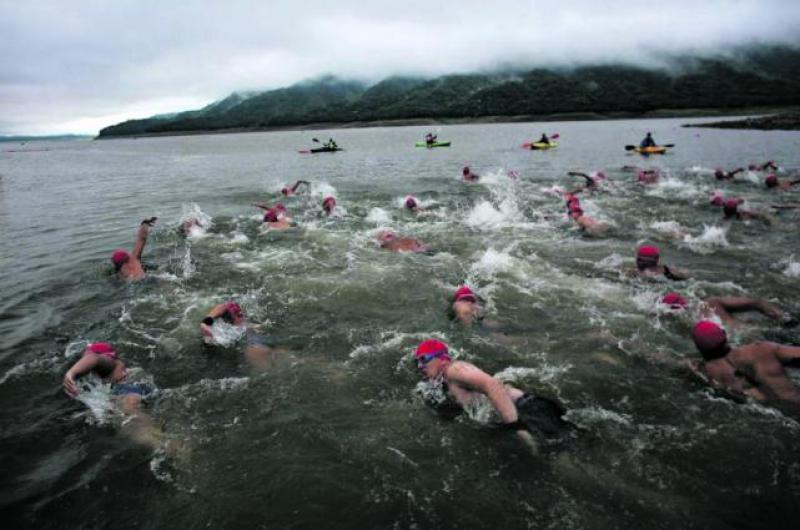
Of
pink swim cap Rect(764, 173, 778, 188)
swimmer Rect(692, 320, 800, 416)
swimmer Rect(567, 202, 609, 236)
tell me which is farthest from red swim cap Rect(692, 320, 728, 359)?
pink swim cap Rect(764, 173, 778, 188)

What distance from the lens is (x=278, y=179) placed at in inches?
1412

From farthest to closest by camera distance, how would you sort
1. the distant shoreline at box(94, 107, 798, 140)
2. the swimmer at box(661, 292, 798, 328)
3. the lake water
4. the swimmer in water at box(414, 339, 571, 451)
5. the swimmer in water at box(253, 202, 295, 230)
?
the distant shoreline at box(94, 107, 798, 140) → the swimmer in water at box(253, 202, 295, 230) → the swimmer at box(661, 292, 798, 328) → the swimmer in water at box(414, 339, 571, 451) → the lake water

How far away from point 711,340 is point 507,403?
3.24 m

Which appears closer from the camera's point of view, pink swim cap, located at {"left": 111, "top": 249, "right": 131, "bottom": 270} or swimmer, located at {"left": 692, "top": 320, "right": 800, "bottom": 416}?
swimmer, located at {"left": 692, "top": 320, "right": 800, "bottom": 416}

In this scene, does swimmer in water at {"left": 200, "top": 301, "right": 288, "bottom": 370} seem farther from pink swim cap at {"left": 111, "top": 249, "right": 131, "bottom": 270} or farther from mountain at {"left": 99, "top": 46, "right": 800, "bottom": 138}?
mountain at {"left": 99, "top": 46, "right": 800, "bottom": 138}

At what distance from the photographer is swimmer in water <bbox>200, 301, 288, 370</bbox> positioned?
328 inches

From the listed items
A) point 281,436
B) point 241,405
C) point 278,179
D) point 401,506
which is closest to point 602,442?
point 401,506

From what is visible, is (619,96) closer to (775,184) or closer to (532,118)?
(532,118)

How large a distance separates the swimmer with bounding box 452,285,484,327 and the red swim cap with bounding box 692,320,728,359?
12.5 ft

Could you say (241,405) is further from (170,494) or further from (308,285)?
(308,285)

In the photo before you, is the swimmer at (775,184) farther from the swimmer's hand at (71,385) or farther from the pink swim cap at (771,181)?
the swimmer's hand at (71,385)

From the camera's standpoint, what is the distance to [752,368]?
6.70 metres

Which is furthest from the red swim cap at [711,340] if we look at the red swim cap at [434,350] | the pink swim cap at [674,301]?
the red swim cap at [434,350]

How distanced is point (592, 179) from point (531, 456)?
68.4ft
